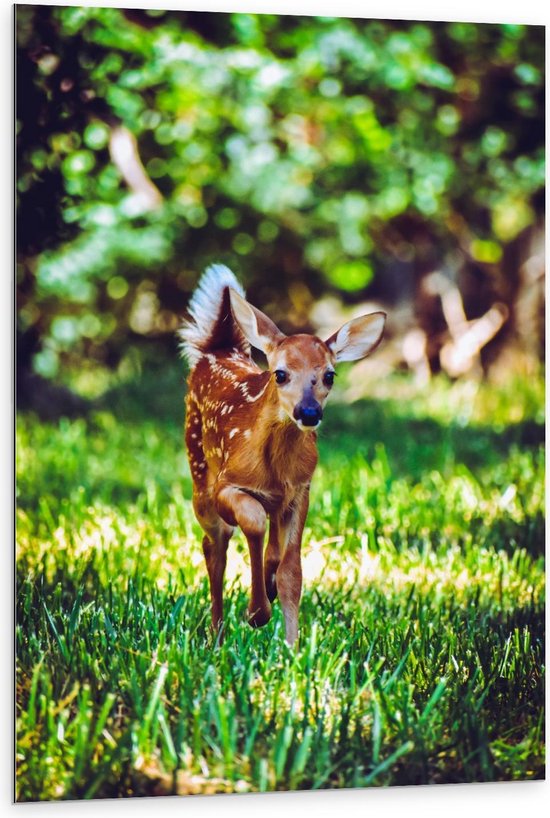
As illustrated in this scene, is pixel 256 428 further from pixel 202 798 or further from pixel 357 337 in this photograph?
pixel 202 798

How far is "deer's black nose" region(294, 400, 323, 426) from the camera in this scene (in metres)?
2.57

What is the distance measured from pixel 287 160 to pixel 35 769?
247 cm

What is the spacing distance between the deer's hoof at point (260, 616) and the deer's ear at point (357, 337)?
0.55m

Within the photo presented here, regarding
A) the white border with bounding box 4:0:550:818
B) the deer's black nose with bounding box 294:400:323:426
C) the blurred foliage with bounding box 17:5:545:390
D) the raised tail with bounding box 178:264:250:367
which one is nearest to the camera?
the deer's black nose with bounding box 294:400:323:426

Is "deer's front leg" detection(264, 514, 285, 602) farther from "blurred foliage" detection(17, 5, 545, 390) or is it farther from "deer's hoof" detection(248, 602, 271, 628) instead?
"blurred foliage" detection(17, 5, 545, 390)

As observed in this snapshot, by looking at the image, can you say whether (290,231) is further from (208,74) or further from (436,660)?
(436,660)

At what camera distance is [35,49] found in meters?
2.99

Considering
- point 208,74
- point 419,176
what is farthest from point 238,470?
point 419,176

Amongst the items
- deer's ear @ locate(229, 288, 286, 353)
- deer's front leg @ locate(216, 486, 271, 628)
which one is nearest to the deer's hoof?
deer's front leg @ locate(216, 486, 271, 628)

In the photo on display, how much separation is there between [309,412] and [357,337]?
0.28m

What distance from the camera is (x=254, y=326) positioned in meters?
2.80

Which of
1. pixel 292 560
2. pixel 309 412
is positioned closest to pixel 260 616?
pixel 292 560

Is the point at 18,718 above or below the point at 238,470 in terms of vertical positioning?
below

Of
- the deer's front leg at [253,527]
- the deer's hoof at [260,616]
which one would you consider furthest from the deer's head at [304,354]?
the deer's hoof at [260,616]
